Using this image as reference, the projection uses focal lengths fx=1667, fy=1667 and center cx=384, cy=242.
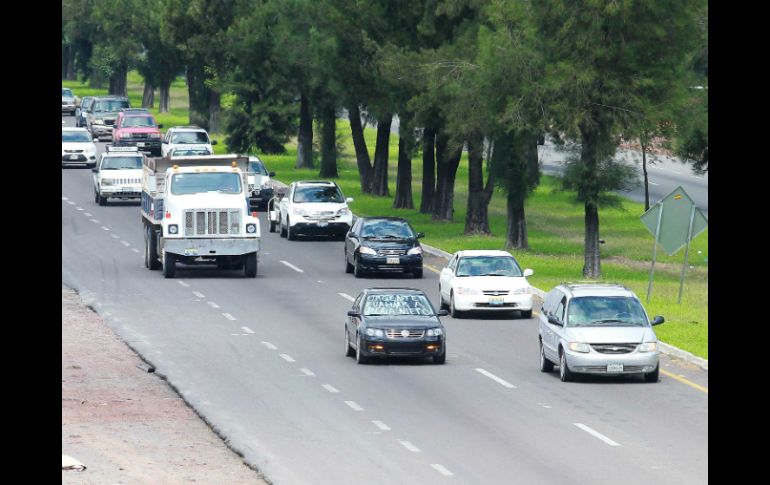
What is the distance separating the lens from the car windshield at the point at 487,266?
36478mm

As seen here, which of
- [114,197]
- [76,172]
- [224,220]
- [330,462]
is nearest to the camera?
[330,462]

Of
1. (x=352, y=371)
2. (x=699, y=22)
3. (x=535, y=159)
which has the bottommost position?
(x=352, y=371)

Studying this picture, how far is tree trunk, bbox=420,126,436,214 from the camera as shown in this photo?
184ft

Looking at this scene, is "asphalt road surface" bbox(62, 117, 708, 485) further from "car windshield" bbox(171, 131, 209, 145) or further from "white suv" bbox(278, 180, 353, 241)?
"car windshield" bbox(171, 131, 209, 145)

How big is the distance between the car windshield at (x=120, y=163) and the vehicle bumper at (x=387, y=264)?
20.8 meters

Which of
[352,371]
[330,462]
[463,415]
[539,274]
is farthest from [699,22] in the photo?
[330,462]

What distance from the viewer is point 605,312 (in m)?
28.5

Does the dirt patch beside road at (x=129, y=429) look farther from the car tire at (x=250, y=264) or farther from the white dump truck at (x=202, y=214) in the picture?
the car tire at (x=250, y=264)

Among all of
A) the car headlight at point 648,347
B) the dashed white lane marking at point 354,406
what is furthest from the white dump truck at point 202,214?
the dashed white lane marking at point 354,406

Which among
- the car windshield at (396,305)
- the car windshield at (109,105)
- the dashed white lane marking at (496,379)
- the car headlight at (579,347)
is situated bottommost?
the dashed white lane marking at (496,379)

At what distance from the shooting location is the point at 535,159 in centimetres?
4881

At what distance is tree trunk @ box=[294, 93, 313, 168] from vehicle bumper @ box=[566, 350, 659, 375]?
1993 inches

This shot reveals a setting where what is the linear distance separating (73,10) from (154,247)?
89.4m
